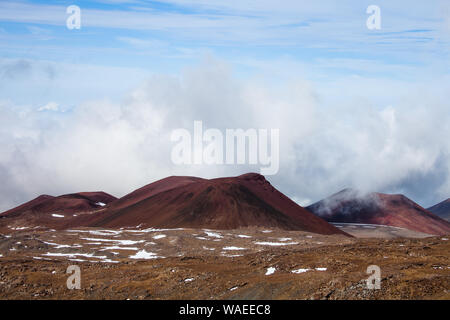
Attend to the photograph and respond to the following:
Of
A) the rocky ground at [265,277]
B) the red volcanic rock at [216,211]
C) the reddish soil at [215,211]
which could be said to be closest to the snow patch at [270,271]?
the rocky ground at [265,277]

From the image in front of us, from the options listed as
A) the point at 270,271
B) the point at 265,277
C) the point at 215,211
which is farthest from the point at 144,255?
the point at 215,211

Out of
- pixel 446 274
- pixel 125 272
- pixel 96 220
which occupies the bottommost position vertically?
pixel 96 220

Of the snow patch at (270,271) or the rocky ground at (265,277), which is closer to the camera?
the rocky ground at (265,277)

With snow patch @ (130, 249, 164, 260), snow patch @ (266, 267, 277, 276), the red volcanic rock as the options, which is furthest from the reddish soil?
snow patch @ (266, 267, 277, 276)

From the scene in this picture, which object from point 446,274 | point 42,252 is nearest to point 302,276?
point 446,274

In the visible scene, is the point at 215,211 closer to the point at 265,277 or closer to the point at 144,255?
the point at 144,255

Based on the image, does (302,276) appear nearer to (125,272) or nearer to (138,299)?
(138,299)

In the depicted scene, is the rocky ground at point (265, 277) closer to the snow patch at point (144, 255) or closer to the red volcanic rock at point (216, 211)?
the snow patch at point (144, 255)

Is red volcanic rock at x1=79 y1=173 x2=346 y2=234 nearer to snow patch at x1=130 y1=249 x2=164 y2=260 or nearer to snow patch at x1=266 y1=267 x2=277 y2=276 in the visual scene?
snow patch at x1=130 y1=249 x2=164 y2=260
